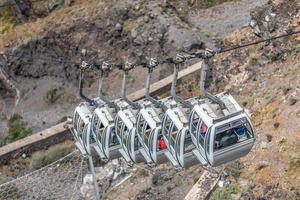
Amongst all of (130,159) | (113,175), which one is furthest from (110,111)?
(113,175)

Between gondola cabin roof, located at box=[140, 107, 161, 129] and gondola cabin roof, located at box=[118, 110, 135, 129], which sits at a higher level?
gondola cabin roof, located at box=[140, 107, 161, 129]

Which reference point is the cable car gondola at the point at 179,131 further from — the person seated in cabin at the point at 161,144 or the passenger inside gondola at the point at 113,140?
the passenger inside gondola at the point at 113,140

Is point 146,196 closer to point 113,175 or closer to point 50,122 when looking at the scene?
point 113,175

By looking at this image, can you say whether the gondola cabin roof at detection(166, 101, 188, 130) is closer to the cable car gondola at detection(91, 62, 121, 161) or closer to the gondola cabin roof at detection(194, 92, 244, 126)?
the gondola cabin roof at detection(194, 92, 244, 126)

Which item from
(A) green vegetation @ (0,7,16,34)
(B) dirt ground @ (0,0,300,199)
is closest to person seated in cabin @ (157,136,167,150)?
(B) dirt ground @ (0,0,300,199)

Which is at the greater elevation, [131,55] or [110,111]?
[110,111]

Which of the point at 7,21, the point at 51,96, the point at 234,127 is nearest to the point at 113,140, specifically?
the point at 234,127

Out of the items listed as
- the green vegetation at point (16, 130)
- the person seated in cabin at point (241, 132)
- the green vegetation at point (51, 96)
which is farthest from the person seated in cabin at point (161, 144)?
the green vegetation at point (51, 96)
